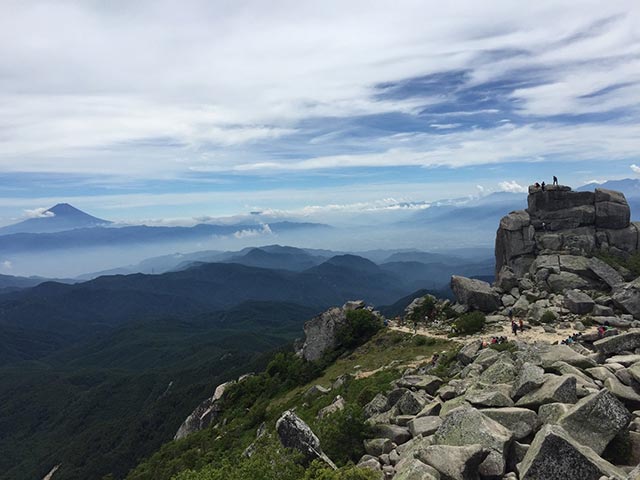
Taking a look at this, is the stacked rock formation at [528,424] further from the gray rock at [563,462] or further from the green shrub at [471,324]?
the green shrub at [471,324]

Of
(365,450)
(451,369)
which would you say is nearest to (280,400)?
(451,369)

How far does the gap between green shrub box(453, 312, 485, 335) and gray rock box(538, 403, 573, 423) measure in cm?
3151

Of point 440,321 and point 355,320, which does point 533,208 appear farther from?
point 355,320

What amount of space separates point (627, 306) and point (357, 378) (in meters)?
29.5

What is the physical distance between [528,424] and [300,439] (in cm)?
1067

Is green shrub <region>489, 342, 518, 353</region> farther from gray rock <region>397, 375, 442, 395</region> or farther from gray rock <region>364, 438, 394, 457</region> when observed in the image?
gray rock <region>364, 438, 394, 457</region>

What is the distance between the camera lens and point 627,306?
42031mm

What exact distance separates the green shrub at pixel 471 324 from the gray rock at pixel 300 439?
31827 millimetres

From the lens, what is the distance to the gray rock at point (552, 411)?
16141 mm

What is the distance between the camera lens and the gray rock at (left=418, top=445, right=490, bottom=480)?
552 inches

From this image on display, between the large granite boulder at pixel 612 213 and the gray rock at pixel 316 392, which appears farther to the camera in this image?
the large granite boulder at pixel 612 213

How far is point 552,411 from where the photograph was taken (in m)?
16.5

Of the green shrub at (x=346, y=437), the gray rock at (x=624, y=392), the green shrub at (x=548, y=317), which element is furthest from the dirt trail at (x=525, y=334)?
the green shrub at (x=346, y=437)

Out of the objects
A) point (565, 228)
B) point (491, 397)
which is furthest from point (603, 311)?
point (491, 397)
